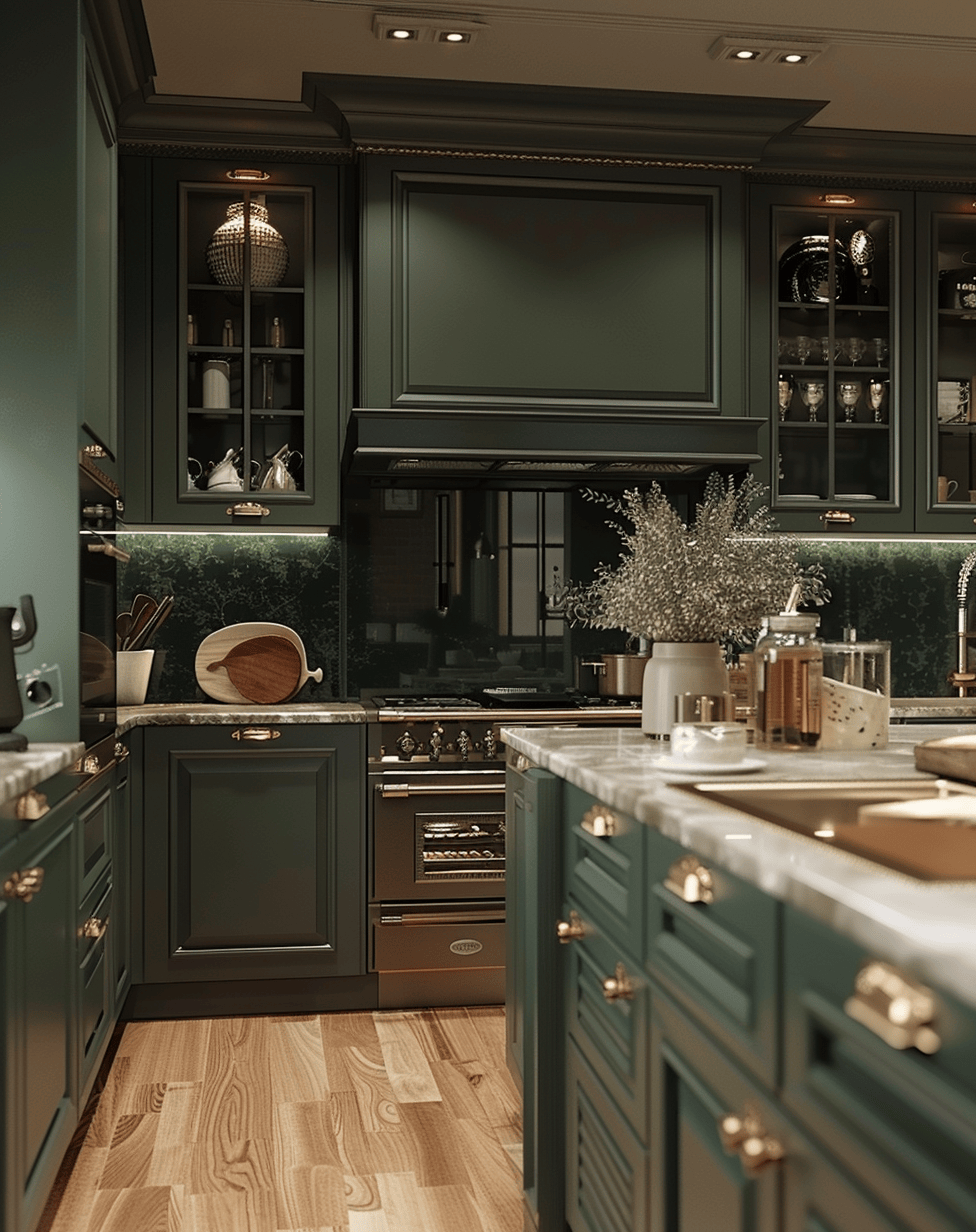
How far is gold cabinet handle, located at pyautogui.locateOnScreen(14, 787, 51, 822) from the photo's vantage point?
1.93 meters

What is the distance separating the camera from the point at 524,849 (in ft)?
7.82

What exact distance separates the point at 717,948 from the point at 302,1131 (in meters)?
1.72

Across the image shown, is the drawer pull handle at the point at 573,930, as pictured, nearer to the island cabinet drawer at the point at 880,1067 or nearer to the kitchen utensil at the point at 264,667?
the island cabinet drawer at the point at 880,1067

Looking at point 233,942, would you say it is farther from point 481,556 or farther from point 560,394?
point 560,394

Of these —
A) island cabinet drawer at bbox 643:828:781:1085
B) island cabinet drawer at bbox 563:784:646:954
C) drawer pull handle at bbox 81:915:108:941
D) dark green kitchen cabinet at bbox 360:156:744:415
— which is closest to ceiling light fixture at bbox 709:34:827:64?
dark green kitchen cabinet at bbox 360:156:744:415

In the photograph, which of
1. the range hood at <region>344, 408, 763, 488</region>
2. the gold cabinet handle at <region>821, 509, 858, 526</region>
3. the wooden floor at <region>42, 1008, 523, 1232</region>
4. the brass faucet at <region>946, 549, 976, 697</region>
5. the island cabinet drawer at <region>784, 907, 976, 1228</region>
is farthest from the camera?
the brass faucet at <region>946, 549, 976, 697</region>

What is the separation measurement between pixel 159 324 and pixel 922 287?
2.55 m

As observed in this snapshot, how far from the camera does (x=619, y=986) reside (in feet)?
5.35

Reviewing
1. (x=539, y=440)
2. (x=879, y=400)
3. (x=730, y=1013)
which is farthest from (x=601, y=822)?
(x=879, y=400)

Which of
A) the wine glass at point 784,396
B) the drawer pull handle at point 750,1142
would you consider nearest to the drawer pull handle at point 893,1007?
the drawer pull handle at point 750,1142

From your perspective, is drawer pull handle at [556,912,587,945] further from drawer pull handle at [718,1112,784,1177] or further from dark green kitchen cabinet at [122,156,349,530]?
dark green kitchen cabinet at [122,156,349,530]

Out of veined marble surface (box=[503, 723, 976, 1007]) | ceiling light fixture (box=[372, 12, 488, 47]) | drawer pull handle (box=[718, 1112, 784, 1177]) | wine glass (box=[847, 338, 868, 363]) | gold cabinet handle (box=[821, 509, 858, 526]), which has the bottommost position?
drawer pull handle (box=[718, 1112, 784, 1177])

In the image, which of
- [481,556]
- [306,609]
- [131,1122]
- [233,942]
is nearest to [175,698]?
[306,609]

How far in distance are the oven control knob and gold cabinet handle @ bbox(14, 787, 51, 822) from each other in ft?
5.05
